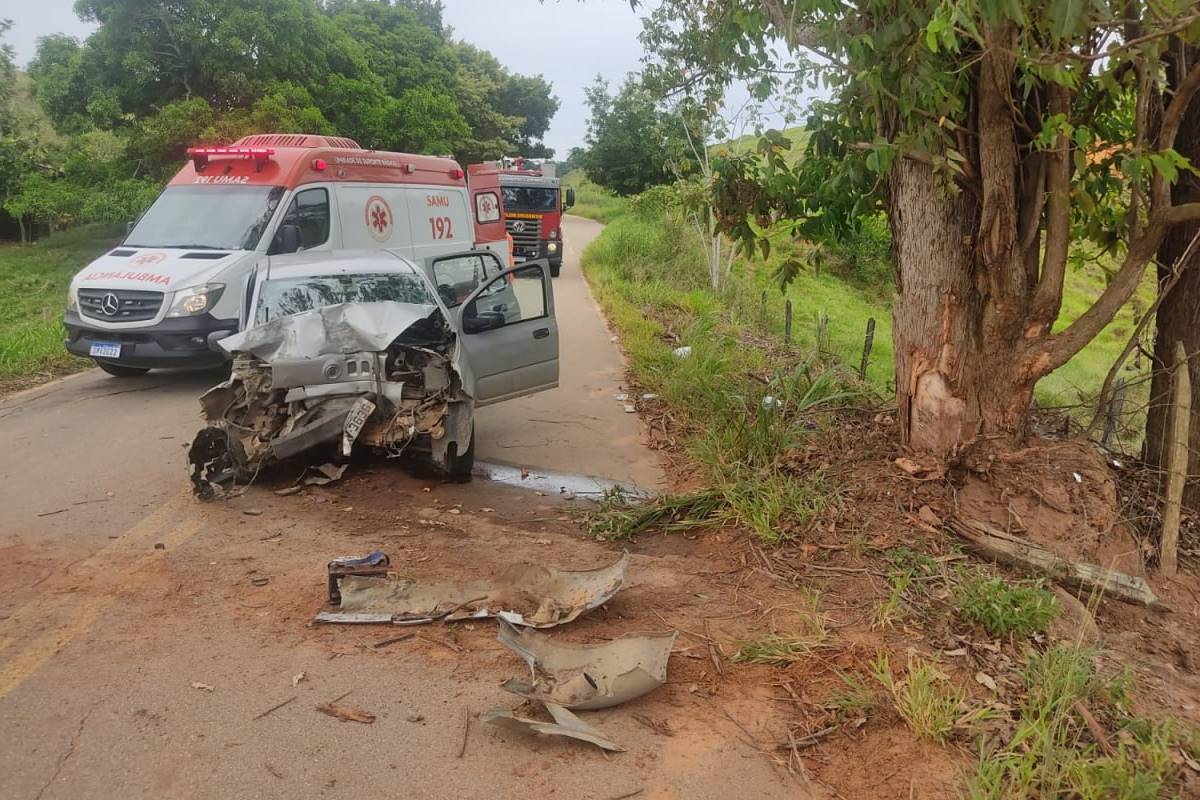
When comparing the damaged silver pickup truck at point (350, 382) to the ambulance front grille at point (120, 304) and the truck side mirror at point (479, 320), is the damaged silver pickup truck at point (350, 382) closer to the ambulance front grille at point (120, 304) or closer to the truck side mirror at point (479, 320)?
the truck side mirror at point (479, 320)

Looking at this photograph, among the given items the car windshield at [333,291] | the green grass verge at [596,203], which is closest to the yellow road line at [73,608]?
the car windshield at [333,291]

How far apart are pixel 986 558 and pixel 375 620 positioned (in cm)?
325

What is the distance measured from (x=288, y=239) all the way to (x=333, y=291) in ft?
10.7

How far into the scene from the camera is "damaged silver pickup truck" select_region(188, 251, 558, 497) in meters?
6.04

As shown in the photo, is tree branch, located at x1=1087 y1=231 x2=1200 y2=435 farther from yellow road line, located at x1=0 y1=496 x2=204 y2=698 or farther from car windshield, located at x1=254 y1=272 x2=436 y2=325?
yellow road line, located at x1=0 y1=496 x2=204 y2=698

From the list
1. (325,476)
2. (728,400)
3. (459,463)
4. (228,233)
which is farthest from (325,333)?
(228,233)

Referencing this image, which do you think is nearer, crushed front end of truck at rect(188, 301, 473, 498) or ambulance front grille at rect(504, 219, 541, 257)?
crushed front end of truck at rect(188, 301, 473, 498)

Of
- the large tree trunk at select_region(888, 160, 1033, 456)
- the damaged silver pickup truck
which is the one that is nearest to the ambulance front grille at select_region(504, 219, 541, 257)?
the damaged silver pickup truck

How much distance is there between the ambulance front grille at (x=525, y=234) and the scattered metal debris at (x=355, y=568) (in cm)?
1795

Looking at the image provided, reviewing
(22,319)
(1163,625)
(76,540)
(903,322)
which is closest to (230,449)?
(76,540)

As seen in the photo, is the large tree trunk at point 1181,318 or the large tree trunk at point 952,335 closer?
the large tree trunk at point 952,335

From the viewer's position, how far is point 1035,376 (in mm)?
5336

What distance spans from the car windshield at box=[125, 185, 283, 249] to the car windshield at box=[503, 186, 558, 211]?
11.8m

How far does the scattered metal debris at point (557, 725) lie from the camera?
3232mm
